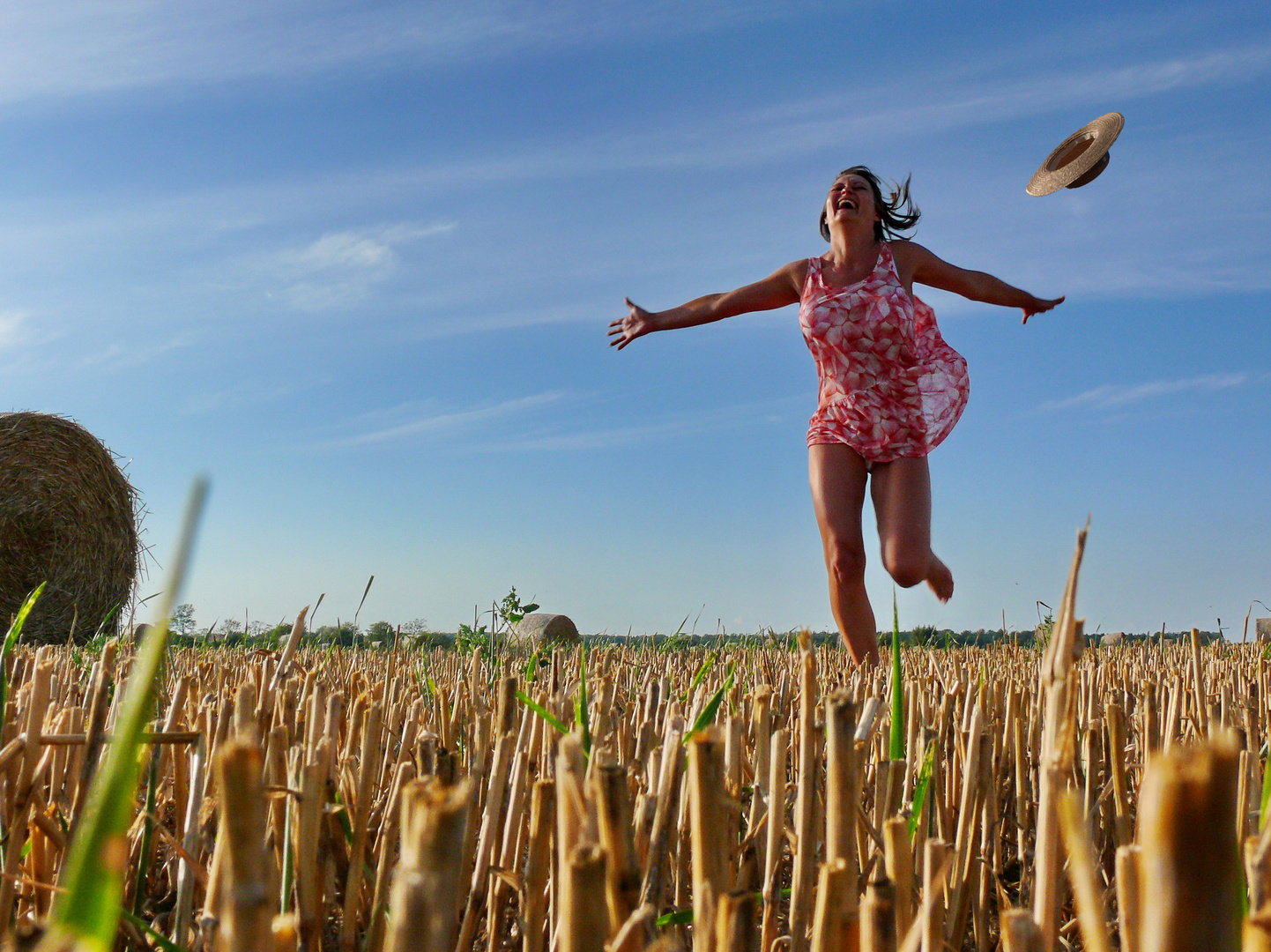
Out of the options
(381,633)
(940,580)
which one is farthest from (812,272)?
(381,633)

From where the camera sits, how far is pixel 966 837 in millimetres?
974

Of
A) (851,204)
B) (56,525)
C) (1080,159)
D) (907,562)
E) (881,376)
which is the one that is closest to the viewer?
(907,562)

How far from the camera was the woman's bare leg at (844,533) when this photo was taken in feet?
11.8

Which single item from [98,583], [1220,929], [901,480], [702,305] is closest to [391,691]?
[1220,929]

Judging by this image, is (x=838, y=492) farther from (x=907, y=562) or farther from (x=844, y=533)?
(x=907, y=562)

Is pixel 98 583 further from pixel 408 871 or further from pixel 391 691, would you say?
pixel 408 871

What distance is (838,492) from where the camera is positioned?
142 inches

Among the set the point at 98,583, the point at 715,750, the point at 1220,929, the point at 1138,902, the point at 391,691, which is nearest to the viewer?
the point at 1220,929

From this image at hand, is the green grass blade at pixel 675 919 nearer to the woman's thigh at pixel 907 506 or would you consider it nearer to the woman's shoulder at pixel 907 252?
the woman's thigh at pixel 907 506

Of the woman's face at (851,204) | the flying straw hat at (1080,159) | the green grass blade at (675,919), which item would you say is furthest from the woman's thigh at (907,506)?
the green grass blade at (675,919)

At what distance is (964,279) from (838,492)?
1.02 meters

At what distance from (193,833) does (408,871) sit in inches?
24.1

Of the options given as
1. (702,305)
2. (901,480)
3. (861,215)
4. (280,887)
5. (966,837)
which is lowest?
(280,887)

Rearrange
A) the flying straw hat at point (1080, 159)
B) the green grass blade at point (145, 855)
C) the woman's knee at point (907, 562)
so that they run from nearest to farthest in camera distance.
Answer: the green grass blade at point (145, 855)
the woman's knee at point (907, 562)
the flying straw hat at point (1080, 159)
